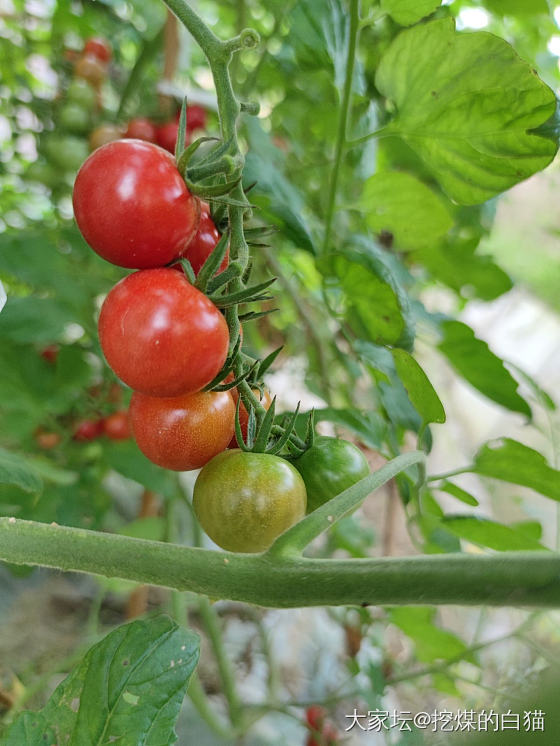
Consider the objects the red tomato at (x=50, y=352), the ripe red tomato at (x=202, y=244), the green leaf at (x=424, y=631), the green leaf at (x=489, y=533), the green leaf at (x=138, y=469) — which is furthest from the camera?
the red tomato at (x=50, y=352)

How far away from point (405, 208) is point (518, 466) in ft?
0.83

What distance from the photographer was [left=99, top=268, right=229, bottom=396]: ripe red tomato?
0.31 metres

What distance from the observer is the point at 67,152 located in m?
0.89

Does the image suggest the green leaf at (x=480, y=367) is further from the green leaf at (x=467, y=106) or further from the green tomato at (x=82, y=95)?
the green tomato at (x=82, y=95)

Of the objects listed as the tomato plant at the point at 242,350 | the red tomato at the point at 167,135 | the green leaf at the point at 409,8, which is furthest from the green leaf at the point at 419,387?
the red tomato at the point at 167,135

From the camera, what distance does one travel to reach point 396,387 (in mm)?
515

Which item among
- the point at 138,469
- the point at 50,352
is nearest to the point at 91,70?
the point at 50,352

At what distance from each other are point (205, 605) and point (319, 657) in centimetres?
56

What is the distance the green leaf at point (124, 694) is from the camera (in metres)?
0.34

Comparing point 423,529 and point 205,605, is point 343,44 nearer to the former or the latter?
point 423,529

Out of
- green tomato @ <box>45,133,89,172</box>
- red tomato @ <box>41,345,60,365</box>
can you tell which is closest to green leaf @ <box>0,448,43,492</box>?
red tomato @ <box>41,345,60,365</box>

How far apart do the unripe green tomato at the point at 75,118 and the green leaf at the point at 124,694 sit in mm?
765

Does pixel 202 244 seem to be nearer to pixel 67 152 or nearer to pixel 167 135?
pixel 167 135

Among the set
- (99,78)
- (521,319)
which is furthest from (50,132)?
(521,319)
